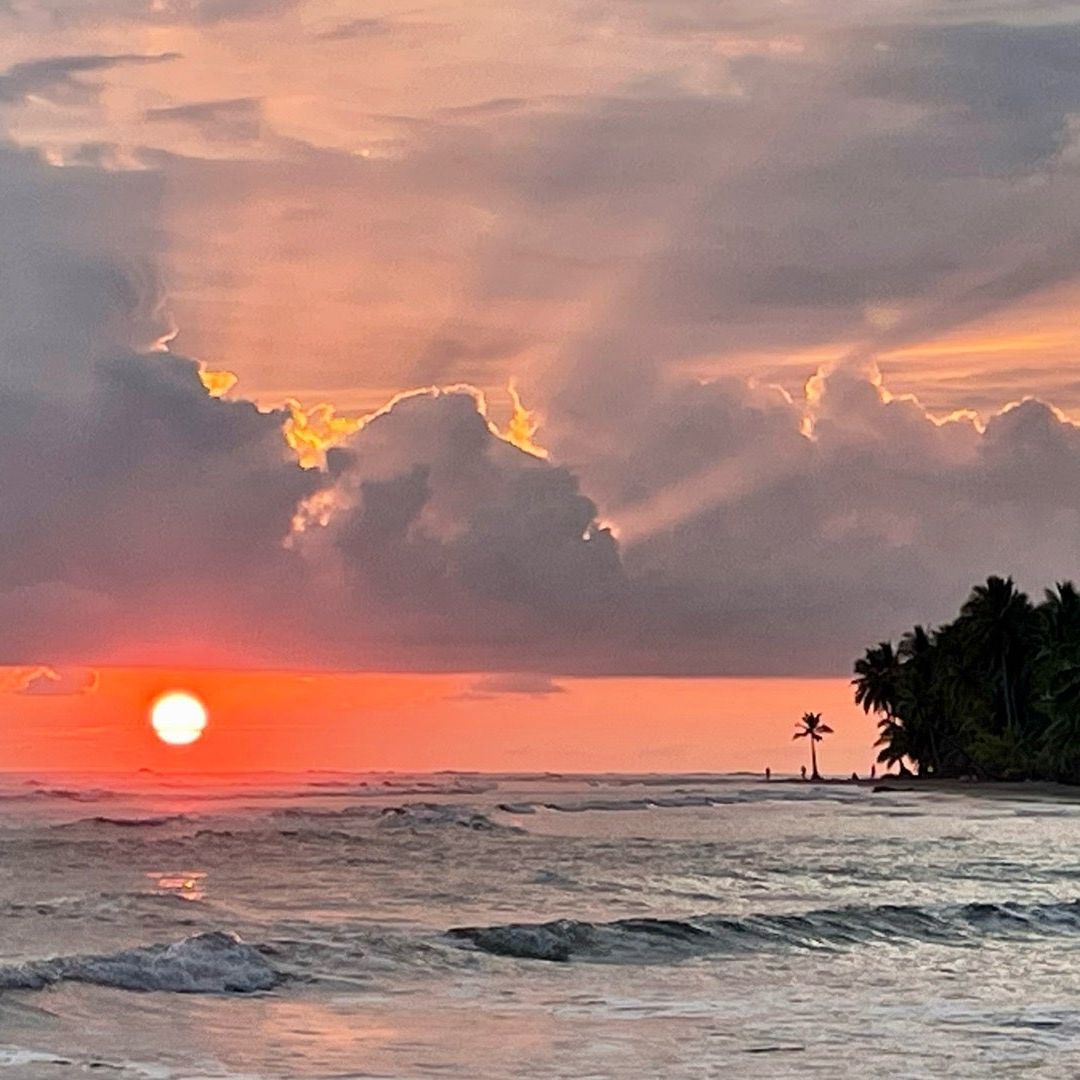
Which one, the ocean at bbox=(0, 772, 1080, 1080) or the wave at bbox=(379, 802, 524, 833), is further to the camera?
the wave at bbox=(379, 802, 524, 833)

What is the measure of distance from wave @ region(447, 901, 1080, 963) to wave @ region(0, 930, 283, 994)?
13.4 feet

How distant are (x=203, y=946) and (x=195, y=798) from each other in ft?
285

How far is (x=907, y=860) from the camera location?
148ft

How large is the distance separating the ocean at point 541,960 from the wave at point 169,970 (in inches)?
1.9

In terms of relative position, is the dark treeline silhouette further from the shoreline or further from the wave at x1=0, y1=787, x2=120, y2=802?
the wave at x1=0, y1=787, x2=120, y2=802

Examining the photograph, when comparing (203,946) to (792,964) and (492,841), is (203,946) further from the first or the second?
(492,841)

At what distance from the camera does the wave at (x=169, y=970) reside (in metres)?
23.0

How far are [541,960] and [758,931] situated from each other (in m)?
4.23

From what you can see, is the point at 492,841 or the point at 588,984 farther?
the point at 492,841

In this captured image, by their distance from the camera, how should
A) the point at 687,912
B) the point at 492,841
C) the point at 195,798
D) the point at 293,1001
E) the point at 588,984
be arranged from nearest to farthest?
the point at 293,1001 < the point at 588,984 < the point at 687,912 < the point at 492,841 < the point at 195,798

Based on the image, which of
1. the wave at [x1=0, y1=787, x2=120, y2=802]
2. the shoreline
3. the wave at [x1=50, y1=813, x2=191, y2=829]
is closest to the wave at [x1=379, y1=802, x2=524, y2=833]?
the wave at [x1=50, y1=813, x2=191, y2=829]

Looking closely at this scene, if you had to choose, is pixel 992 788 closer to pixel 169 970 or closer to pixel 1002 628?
pixel 1002 628

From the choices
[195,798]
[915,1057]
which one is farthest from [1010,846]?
[195,798]

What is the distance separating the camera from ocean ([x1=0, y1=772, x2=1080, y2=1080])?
18.0 metres
